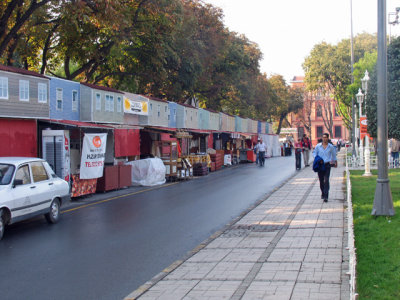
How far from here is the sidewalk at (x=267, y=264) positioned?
586 centimetres

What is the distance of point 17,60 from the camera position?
29266 mm

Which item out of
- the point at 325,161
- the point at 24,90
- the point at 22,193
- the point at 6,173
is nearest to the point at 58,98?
the point at 24,90

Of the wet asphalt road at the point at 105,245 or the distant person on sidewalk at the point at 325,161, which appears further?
the distant person on sidewalk at the point at 325,161

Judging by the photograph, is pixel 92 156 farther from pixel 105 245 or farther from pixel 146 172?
pixel 105 245

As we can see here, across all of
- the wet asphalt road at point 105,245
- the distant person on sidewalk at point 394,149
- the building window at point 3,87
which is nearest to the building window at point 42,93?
the building window at point 3,87

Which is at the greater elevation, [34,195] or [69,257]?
[34,195]

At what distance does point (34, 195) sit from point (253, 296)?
21.9ft

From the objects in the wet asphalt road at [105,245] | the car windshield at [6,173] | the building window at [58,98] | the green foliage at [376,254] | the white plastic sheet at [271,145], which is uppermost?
the building window at [58,98]

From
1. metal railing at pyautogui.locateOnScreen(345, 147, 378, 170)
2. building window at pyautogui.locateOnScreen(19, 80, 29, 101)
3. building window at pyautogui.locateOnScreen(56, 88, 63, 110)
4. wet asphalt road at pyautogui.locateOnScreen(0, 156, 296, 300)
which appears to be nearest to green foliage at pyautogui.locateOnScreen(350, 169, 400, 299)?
wet asphalt road at pyautogui.locateOnScreen(0, 156, 296, 300)

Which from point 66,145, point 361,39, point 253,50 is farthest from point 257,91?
point 66,145

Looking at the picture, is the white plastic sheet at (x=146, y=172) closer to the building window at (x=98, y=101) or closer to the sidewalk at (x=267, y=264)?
the building window at (x=98, y=101)

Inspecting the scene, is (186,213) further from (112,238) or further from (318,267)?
(318,267)

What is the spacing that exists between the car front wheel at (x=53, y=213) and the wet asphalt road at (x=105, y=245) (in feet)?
0.51

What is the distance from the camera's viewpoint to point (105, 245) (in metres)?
9.05
